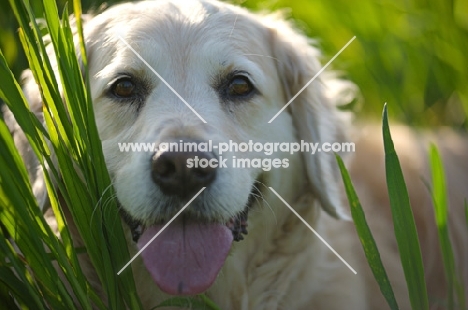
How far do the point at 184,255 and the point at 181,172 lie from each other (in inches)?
11.7

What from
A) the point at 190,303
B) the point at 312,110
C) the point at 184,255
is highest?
the point at 312,110

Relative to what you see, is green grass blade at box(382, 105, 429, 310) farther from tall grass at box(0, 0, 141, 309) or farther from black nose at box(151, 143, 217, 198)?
tall grass at box(0, 0, 141, 309)

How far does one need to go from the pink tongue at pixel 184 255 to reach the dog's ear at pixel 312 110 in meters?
0.57

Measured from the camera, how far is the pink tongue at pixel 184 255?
229 cm

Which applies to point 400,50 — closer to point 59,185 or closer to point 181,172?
point 181,172

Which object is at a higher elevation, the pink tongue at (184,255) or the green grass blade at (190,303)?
the pink tongue at (184,255)

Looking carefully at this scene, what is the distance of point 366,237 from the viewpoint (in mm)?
2002

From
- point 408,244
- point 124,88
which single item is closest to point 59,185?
point 124,88

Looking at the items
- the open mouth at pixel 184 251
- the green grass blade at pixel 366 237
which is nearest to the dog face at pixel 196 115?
the open mouth at pixel 184 251

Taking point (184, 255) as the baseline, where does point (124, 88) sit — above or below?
above

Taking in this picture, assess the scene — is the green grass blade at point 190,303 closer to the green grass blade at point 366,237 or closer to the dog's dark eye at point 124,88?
the green grass blade at point 366,237

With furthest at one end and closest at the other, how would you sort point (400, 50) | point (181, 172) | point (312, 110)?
1. point (400, 50)
2. point (312, 110)
3. point (181, 172)

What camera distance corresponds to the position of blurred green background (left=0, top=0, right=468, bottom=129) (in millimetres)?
3891

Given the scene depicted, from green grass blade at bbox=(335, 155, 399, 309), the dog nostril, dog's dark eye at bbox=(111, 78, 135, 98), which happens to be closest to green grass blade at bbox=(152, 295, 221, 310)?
the dog nostril
